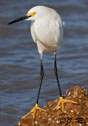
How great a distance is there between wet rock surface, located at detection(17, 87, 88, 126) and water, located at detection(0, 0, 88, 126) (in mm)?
1036

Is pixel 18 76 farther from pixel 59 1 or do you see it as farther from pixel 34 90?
pixel 59 1

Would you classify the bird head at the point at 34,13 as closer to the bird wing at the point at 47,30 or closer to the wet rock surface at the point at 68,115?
the bird wing at the point at 47,30

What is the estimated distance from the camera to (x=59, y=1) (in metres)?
13.9

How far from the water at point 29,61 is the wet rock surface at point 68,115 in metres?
1.04

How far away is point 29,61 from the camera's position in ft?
31.5

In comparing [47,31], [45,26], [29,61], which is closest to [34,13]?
[45,26]

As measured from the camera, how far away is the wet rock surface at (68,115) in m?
5.47

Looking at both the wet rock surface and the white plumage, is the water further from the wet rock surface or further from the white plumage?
the white plumage

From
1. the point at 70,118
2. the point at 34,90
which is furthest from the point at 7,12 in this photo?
the point at 70,118

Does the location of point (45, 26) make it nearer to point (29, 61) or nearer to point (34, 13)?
point (34, 13)

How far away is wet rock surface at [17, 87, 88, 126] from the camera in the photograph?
5473mm

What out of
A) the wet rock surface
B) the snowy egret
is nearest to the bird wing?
the snowy egret

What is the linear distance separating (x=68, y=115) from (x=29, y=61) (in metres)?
4.24

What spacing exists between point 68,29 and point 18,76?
362cm
